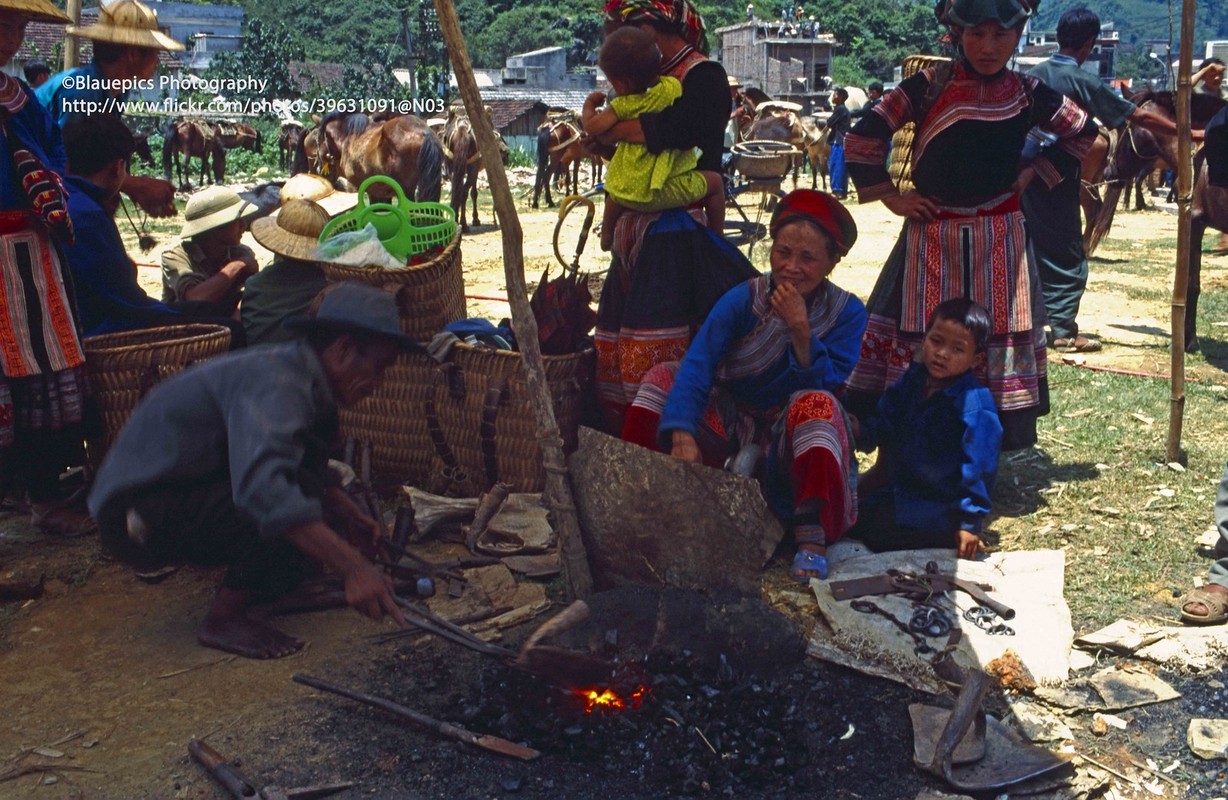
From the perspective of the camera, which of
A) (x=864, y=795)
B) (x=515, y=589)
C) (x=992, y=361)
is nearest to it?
(x=864, y=795)

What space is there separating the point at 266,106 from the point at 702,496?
41.2 metres

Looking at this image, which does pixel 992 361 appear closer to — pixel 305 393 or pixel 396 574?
pixel 396 574

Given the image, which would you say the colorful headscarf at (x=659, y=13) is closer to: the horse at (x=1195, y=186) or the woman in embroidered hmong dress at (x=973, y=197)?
the woman in embroidered hmong dress at (x=973, y=197)

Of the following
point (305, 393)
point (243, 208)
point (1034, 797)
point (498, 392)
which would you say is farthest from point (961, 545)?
point (243, 208)

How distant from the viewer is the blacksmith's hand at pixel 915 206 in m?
4.46

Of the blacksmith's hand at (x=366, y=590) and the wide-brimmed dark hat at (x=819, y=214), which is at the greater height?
the wide-brimmed dark hat at (x=819, y=214)

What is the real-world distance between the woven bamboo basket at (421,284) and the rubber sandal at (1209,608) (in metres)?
3.04

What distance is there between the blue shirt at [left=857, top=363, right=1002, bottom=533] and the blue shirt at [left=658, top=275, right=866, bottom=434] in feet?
1.11

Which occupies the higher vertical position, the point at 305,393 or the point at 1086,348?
the point at 305,393

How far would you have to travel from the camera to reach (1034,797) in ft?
9.10

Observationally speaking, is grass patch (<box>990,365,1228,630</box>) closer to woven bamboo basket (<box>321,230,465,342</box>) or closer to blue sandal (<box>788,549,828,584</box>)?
blue sandal (<box>788,549,828,584</box>)

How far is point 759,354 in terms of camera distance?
407cm

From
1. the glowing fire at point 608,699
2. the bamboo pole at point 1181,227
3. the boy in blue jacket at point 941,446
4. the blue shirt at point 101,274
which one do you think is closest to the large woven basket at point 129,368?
the blue shirt at point 101,274

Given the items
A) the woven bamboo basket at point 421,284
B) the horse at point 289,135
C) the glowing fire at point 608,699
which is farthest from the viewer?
the horse at point 289,135
